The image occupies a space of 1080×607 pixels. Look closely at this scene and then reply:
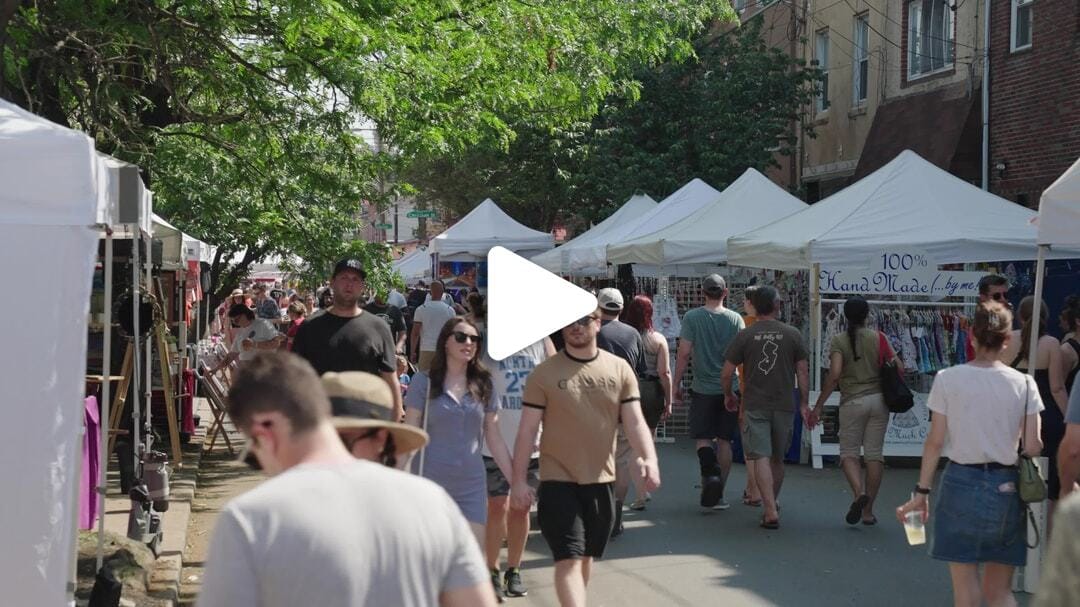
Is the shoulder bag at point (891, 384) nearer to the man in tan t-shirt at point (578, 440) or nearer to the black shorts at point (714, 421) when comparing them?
the black shorts at point (714, 421)

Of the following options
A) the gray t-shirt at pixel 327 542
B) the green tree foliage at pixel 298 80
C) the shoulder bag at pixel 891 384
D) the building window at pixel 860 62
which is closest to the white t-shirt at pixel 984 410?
the shoulder bag at pixel 891 384

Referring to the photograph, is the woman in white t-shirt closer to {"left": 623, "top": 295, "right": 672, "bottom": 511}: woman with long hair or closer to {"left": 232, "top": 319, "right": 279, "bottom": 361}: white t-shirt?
{"left": 623, "top": 295, "right": 672, "bottom": 511}: woman with long hair

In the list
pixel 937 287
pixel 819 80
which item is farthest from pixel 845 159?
pixel 937 287

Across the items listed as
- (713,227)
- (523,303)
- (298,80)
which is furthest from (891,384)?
(713,227)

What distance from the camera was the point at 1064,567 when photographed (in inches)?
78.0

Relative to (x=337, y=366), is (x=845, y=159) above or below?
above

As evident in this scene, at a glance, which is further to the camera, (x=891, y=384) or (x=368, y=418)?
(x=891, y=384)

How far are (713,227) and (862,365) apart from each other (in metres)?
6.93

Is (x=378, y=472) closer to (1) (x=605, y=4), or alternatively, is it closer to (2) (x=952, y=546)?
(2) (x=952, y=546)

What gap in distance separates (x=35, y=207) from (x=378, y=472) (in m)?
3.16

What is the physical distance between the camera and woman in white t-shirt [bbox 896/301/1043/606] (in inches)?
242

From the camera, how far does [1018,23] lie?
18.8 m

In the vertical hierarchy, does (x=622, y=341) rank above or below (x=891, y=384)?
above

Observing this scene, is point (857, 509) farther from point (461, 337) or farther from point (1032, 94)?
point (1032, 94)
